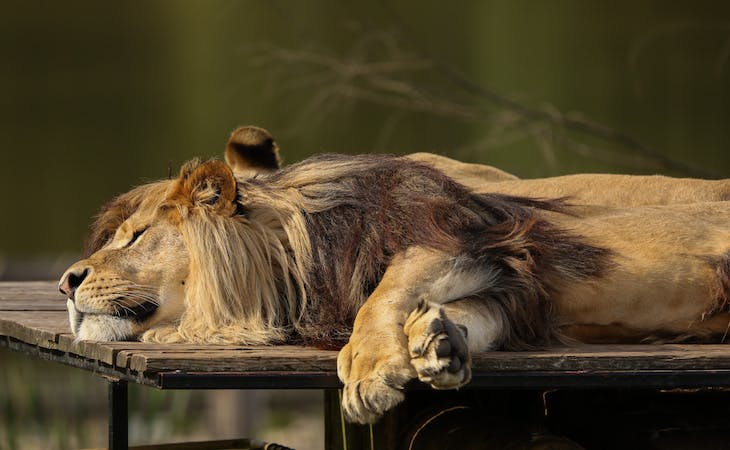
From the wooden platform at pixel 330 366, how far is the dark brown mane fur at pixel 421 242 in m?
0.13

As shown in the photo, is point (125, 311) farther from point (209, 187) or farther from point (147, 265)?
point (209, 187)

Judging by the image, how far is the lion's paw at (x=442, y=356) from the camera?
2.27 meters

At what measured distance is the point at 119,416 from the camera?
8.92ft

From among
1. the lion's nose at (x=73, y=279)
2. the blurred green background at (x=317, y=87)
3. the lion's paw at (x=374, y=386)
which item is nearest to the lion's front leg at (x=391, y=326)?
the lion's paw at (x=374, y=386)

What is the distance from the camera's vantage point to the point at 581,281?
287 centimetres

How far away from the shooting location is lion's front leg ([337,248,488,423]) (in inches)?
90.3

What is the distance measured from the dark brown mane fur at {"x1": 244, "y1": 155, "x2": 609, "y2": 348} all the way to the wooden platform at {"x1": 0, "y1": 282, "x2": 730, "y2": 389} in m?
0.13

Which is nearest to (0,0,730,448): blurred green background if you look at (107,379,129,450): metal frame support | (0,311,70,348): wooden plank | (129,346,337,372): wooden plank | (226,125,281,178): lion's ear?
(226,125,281,178): lion's ear

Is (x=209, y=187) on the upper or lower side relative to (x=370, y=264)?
upper

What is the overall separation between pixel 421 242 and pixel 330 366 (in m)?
0.41

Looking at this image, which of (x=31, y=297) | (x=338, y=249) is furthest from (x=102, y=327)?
(x=31, y=297)

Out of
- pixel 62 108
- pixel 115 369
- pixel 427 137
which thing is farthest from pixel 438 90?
pixel 115 369

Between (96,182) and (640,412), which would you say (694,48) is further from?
(640,412)

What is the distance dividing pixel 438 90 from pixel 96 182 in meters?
1.43
